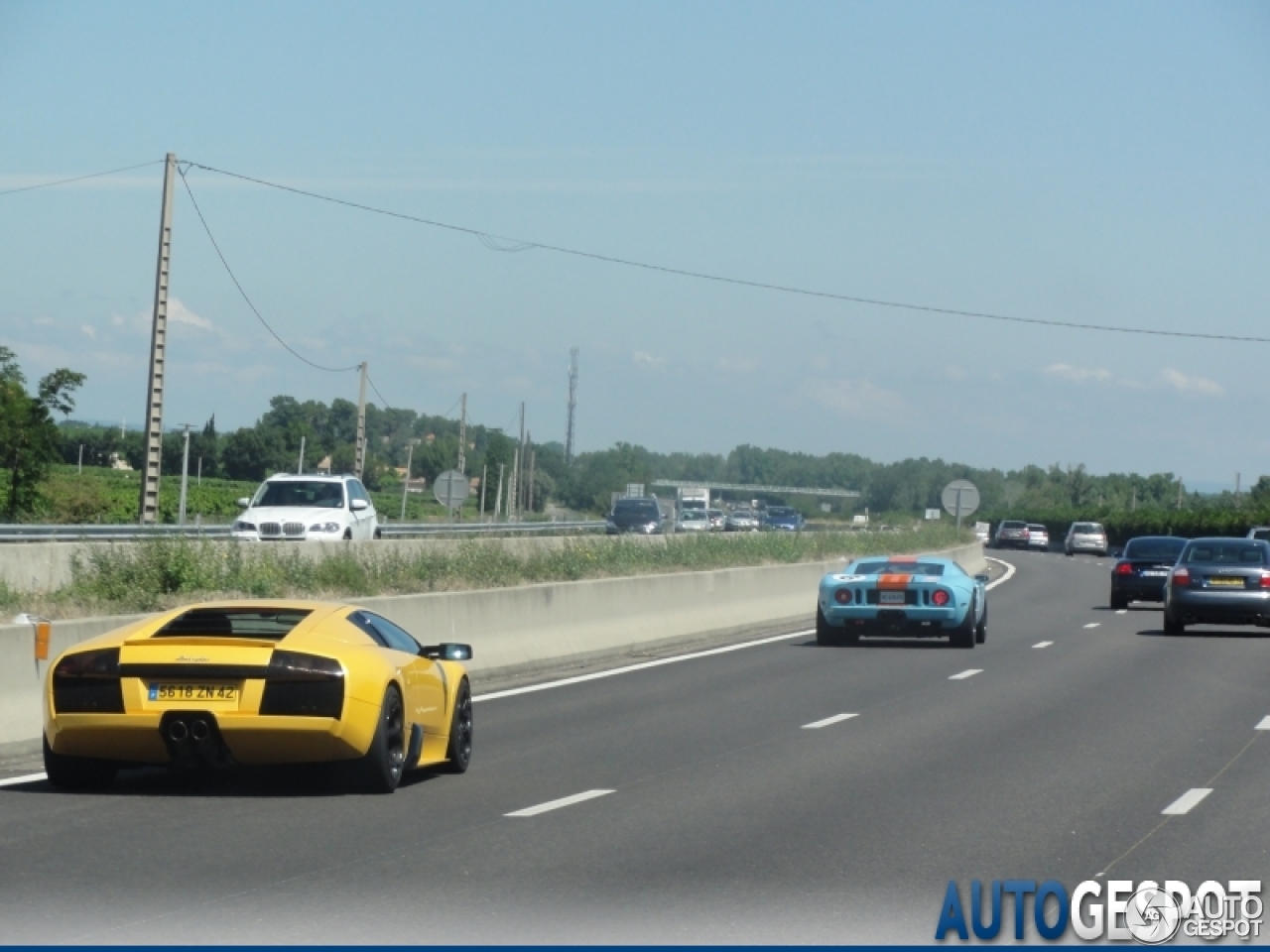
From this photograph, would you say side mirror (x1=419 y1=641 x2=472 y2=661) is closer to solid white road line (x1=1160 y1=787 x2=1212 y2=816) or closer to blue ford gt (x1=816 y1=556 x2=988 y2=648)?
solid white road line (x1=1160 y1=787 x2=1212 y2=816)

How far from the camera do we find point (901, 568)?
2566cm

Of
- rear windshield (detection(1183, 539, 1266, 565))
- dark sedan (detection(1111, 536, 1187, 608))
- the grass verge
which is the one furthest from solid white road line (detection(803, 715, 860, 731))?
dark sedan (detection(1111, 536, 1187, 608))

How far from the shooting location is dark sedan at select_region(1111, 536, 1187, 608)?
124 feet

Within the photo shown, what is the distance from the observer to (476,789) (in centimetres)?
1188

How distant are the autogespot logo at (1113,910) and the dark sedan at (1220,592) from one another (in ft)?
66.7

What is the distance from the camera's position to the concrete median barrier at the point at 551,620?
43.7 ft

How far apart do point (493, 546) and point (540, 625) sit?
6.83m

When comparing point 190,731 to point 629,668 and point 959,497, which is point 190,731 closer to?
point 629,668

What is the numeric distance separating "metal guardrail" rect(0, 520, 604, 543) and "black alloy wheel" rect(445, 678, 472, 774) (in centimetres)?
875

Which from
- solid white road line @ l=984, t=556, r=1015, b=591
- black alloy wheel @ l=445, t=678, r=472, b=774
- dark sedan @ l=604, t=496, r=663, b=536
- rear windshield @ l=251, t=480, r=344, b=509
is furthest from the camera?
dark sedan @ l=604, t=496, r=663, b=536

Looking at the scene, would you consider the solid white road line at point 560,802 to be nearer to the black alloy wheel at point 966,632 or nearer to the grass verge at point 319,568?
the grass verge at point 319,568

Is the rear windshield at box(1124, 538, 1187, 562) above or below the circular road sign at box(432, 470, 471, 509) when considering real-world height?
below

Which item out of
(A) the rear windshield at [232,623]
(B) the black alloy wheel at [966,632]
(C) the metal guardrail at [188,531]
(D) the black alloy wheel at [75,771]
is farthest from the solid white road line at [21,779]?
(B) the black alloy wheel at [966,632]

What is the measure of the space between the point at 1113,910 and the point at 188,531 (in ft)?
93.8
